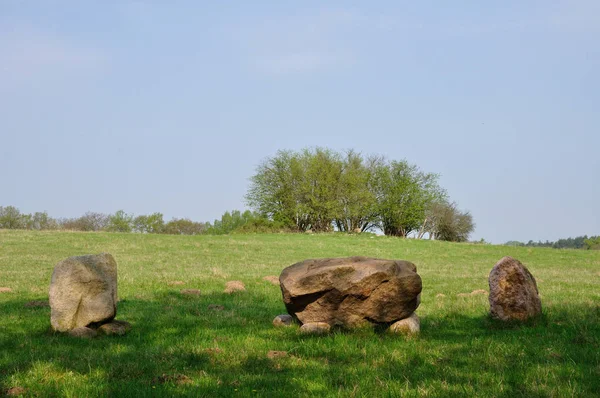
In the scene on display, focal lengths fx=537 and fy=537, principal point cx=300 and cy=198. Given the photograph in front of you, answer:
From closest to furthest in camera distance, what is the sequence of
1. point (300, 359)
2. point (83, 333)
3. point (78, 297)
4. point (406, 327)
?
point (300, 359) → point (83, 333) → point (406, 327) → point (78, 297)

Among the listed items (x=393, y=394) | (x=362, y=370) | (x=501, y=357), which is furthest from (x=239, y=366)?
(x=501, y=357)

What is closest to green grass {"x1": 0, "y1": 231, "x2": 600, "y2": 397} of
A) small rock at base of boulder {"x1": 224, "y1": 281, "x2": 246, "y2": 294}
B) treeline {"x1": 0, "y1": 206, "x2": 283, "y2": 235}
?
small rock at base of boulder {"x1": 224, "y1": 281, "x2": 246, "y2": 294}

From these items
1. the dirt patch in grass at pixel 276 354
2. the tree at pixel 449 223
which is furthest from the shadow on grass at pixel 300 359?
the tree at pixel 449 223

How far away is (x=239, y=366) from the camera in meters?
9.63

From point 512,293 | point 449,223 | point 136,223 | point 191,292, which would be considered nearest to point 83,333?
point 191,292

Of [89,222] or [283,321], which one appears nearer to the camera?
[283,321]

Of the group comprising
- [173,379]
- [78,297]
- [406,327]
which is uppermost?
[78,297]

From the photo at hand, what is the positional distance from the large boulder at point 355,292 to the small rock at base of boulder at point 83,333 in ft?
14.6

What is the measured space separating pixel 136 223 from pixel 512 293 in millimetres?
108828

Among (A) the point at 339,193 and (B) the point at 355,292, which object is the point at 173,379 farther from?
(A) the point at 339,193

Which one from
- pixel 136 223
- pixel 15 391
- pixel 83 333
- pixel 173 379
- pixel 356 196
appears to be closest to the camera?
pixel 15 391

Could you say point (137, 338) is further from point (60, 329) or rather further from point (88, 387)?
point (88, 387)

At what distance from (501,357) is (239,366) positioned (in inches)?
196

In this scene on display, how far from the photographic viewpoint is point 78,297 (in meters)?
12.5
